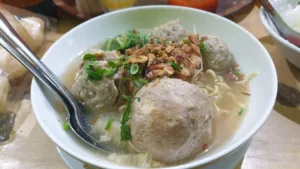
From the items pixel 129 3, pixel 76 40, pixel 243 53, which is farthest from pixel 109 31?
pixel 243 53

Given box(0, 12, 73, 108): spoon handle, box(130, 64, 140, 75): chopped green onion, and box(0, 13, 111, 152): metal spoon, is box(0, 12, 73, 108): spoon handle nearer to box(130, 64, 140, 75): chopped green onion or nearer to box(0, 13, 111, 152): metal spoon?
box(0, 13, 111, 152): metal spoon

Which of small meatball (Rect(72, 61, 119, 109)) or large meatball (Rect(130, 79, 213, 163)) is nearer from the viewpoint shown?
large meatball (Rect(130, 79, 213, 163))

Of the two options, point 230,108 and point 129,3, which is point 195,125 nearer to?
point 230,108

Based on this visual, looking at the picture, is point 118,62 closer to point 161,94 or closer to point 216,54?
point 161,94

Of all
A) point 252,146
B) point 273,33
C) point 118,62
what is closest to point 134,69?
point 118,62

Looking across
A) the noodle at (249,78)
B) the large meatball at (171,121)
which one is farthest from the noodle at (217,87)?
the large meatball at (171,121)

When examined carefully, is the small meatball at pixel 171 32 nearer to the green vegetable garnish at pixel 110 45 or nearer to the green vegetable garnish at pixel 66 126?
the green vegetable garnish at pixel 110 45

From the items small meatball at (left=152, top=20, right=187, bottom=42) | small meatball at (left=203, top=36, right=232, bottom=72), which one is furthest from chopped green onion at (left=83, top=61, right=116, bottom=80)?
small meatball at (left=203, top=36, right=232, bottom=72)

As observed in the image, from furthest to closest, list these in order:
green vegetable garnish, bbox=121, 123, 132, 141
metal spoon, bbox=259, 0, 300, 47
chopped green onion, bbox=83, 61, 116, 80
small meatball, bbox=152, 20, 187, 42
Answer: metal spoon, bbox=259, 0, 300, 47, small meatball, bbox=152, 20, 187, 42, chopped green onion, bbox=83, 61, 116, 80, green vegetable garnish, bbox=121, 123, 132, 141
